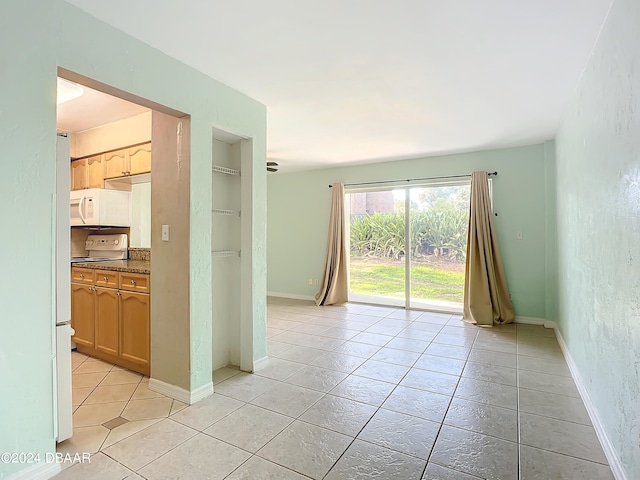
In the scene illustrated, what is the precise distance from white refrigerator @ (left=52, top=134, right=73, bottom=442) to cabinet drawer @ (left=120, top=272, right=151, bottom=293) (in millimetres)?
779

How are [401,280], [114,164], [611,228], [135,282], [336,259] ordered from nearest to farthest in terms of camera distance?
[611,228] < [135,282] < [114,164] < [401,280] < [336,259]

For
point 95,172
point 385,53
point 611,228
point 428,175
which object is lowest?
point 611,228

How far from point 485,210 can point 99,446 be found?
4768mm

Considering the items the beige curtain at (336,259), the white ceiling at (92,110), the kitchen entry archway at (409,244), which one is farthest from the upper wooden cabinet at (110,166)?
the kitchen entry archway at (409,244)

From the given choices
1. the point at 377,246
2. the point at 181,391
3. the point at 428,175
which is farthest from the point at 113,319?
the point at 428,175

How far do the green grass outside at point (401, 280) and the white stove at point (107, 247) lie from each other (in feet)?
11.8

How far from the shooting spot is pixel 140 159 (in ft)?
11.1

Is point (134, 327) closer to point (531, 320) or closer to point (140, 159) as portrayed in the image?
point (140, 159)

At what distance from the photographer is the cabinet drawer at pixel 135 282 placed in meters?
2.80

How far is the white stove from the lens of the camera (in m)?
4.03

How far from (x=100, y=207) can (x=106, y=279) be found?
102cm

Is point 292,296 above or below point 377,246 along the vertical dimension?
below

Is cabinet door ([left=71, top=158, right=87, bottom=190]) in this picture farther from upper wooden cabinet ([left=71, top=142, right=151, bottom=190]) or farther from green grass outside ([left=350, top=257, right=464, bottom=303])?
green grass outside ([left=350, top=257, right=464, bottom=303])

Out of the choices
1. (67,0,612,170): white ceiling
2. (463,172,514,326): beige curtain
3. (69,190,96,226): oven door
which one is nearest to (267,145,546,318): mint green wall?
(463,172,514,326): beige curtain
